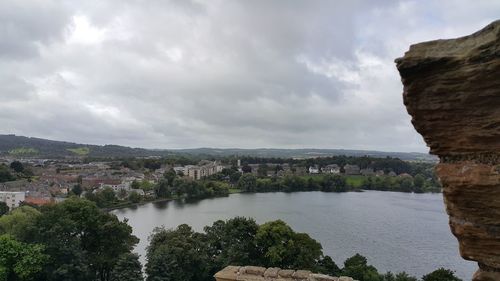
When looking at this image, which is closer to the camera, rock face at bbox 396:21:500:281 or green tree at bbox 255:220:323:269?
rock face at bbox 396:21:500:281

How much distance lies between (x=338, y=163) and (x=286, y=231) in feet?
287

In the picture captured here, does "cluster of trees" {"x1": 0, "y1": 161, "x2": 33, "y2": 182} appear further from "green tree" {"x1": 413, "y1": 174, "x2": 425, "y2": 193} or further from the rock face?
the rock face

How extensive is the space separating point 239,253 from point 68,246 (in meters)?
7.50

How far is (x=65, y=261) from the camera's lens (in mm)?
17391

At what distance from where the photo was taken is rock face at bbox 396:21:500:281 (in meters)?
2.76

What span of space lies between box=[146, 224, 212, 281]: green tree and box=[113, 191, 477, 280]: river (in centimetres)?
901

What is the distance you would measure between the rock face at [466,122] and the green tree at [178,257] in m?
15.9

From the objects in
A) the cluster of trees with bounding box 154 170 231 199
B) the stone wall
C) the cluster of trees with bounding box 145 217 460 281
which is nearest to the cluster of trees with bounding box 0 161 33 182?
the cluster of trees with bounding box 154 170 231 199

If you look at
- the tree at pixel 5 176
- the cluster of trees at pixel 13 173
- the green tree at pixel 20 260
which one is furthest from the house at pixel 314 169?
the green tree at pixel 20 260

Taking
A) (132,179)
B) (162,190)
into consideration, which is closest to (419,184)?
(162,190)

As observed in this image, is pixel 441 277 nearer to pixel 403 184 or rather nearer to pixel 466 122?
pixel 466 122

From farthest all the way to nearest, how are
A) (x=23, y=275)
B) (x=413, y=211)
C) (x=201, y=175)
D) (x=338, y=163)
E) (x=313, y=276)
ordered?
(x=338, y=163)
(x=201, y=175)
(x=413, y=211)
(x=23, y=275)
(x=313, y=276)

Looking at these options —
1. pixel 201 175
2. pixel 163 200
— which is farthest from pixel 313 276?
pixel 201 175

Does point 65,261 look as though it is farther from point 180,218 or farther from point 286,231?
point 180,218
